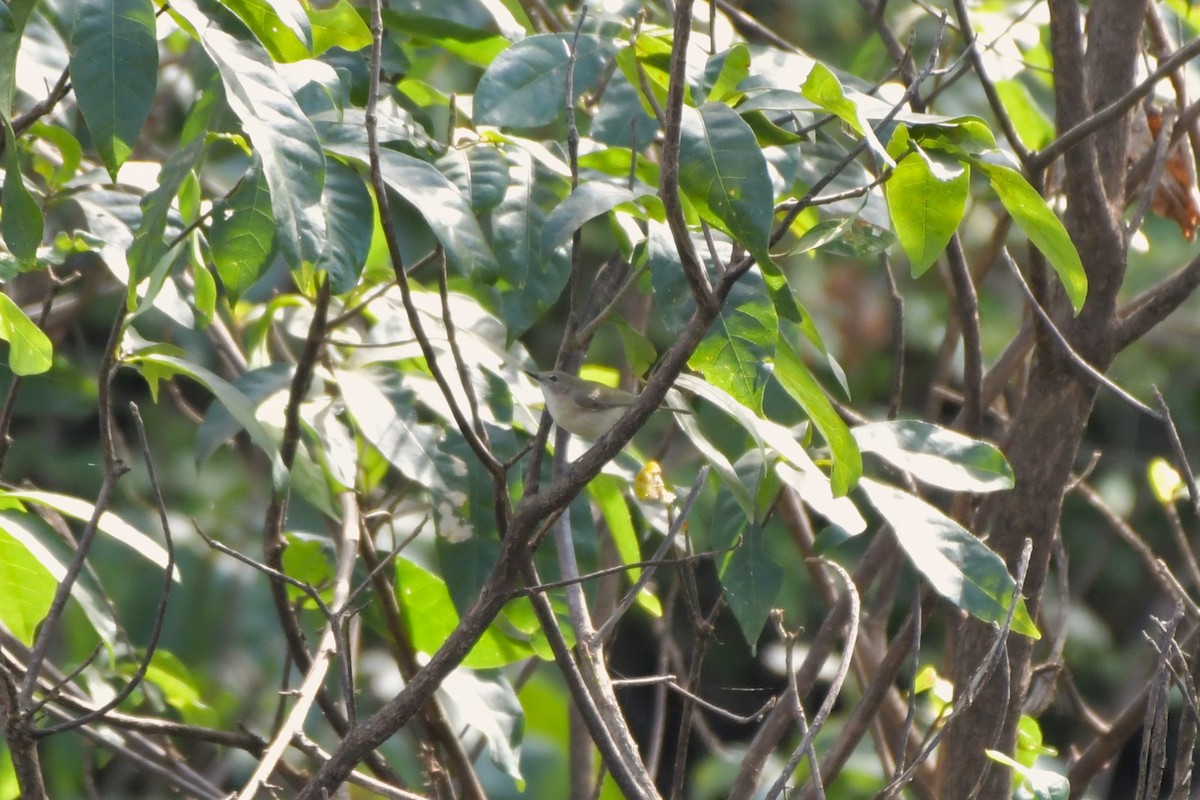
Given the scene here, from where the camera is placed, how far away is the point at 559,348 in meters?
2.17

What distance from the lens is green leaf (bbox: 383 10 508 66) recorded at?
6.30 ft

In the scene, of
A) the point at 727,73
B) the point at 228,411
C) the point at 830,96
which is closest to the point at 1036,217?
the point at 830,96

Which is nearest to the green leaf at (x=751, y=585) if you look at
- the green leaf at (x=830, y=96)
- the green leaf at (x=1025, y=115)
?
the green leaf at (x=830, y=96)

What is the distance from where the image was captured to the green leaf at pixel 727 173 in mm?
1219

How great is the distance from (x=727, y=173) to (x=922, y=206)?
0.80 feet

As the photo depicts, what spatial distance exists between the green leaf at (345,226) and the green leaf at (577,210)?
0.76 ft

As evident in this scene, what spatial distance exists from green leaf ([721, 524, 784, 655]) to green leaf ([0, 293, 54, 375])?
90 cm

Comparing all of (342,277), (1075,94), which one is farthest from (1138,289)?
(342,277)

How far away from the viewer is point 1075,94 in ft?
6.85

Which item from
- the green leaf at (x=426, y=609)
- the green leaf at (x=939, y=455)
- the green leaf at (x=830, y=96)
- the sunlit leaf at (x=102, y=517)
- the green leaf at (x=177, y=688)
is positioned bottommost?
the green leaf at (x=177, y=688)

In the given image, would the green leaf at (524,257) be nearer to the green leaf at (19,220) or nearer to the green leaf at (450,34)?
the green leaf at (450,34)

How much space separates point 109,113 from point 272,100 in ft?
0.57

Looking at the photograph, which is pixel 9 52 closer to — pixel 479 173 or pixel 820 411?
pixel 479 173

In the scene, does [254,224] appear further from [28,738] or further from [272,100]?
[28,738]
